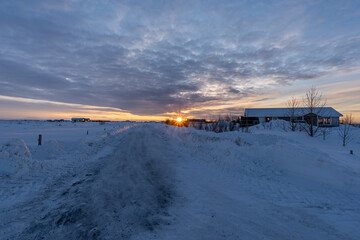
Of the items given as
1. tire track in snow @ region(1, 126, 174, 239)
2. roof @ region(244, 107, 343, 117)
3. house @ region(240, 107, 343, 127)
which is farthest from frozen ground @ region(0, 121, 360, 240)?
roof @ region(244, 107, 343, 117)

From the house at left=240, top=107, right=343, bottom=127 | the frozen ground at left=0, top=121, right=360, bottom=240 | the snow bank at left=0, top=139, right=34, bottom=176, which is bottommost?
the frozen ground at left=0, top=121, right=360, bottom=240

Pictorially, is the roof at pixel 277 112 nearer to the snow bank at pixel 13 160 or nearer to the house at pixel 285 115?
the house at pixel 285 115

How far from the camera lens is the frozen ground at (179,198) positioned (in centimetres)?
356

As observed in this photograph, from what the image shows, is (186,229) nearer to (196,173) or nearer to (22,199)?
(196,173)

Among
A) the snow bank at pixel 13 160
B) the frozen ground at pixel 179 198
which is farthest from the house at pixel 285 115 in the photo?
the snow bank at pixel 13 160

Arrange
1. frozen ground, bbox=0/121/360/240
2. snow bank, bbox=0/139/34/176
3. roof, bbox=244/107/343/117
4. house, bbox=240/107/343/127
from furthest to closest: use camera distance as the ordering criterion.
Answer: roof, bbox=244/107/343/117 < house, bbox=240/107/343/127 < snow bank, bbox=0/139/34/176 < frozen ground, bbox=0/121/360/240

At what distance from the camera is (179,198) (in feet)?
16.6

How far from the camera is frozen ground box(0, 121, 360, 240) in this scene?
3557 millimetres

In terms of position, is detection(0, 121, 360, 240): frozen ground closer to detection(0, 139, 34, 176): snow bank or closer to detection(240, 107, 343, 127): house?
detection(0, 139, 34, 176): snow bank

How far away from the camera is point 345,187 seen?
6.37 meters

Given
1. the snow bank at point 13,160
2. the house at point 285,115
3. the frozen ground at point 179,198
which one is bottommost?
the frozen ground at point 179,198

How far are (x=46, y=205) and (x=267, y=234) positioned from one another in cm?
546

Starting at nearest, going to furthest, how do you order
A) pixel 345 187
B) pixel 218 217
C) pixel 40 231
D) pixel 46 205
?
pixel 40 231, pixel 218 217, pixel 46 205, pixel 345 187

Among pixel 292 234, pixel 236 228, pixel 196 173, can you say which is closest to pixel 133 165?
pixel 196 173
